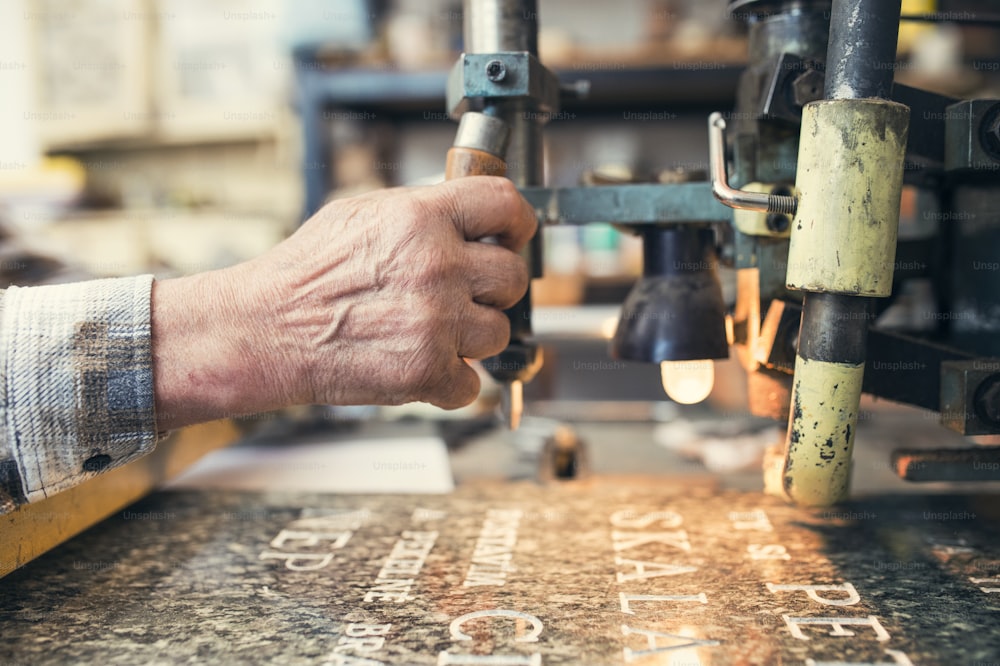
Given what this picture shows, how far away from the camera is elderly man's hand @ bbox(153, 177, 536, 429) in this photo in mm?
719

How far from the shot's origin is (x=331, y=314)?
72 cm

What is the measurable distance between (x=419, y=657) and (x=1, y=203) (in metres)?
3.70

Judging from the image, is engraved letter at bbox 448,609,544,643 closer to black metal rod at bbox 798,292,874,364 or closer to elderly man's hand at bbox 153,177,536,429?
elderly man's hand at bbox 153,177,536,429

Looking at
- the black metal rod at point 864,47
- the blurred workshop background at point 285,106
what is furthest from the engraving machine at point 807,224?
the blurred workshop background at point 285,106

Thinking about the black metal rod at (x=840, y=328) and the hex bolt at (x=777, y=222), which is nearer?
the black metal rod at (x=840, y=328)

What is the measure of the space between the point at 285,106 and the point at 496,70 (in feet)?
9.61

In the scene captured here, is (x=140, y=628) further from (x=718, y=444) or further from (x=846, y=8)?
(x=718, y=444)

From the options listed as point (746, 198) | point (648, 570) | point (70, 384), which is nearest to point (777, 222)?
point (746, 198)

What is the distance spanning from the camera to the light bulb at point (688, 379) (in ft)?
3.06

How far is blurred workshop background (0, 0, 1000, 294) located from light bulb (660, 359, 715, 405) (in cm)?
201

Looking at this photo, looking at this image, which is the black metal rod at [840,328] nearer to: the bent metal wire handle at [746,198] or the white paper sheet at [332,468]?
the bent metal wire handle at [746,198]

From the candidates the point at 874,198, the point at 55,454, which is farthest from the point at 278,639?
the point at 874,198

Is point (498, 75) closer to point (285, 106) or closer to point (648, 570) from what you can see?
point (648, 570)

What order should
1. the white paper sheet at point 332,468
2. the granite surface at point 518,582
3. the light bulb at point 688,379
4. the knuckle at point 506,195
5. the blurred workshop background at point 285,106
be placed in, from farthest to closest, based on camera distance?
the blurred workshop background at point 285,106, the white paper sheet at point 332,468, the light bulb at point 688,379, the knuckle at point 506,195, the granite surface at point 518,582
